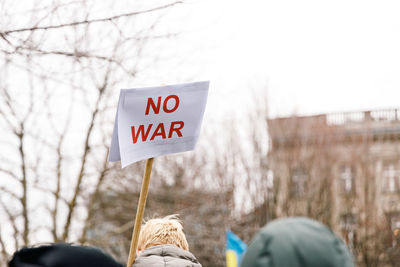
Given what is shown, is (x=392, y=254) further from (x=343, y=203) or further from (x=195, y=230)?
(x=195, y=230)

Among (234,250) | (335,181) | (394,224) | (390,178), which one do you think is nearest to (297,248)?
(234,250)

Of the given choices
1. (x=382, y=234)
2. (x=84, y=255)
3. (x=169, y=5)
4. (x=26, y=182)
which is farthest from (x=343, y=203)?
(x=84, y=255)

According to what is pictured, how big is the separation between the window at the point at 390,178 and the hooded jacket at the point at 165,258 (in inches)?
977

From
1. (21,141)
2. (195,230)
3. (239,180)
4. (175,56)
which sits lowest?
(195,230)

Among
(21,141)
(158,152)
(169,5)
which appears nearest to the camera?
(158,152)

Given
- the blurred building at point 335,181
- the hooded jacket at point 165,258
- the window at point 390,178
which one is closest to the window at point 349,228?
the blurred building at point 335,181

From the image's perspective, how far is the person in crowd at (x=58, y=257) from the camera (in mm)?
2150

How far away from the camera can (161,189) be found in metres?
22.8

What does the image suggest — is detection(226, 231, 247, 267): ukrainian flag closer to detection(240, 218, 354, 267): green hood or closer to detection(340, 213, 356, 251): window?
detection(240, 218, 354, 267): green hood

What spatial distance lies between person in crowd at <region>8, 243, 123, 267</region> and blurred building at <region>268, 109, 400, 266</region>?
22.7 m

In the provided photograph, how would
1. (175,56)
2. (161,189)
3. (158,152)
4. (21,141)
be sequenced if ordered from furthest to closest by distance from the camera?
(161,189)
(21,141)
(175,56)
(158,152)

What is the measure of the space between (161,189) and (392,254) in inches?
360

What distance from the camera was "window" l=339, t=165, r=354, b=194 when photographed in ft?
86.2

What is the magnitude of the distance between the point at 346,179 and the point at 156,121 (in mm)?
23174
